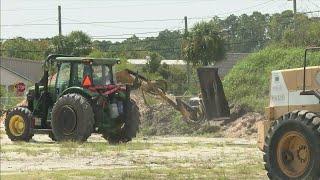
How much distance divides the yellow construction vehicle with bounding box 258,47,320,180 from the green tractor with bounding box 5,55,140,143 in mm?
9070

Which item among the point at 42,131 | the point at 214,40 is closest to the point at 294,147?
the point at 42,131

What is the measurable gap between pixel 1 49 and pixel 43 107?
244 ft

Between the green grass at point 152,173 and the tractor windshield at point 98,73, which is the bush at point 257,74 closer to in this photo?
the tractor windshield at point 98,73

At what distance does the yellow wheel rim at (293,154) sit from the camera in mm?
10711

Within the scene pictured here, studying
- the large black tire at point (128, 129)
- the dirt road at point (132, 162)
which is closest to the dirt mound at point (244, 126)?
the large black tire at point (128, 129)

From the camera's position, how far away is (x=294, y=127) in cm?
1077

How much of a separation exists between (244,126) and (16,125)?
8698 mm

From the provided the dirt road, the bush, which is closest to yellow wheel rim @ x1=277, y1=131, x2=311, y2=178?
the dirt road

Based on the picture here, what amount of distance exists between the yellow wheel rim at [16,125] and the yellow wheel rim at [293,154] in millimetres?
12571

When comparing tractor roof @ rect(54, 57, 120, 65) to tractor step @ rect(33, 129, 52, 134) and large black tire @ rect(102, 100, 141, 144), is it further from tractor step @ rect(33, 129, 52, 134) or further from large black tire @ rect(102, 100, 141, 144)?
tractor step @ rect(33, 129, 52, 134)

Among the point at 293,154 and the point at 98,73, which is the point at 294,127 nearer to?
the point at 293,154

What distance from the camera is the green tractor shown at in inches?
802

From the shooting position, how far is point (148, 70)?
65375mm

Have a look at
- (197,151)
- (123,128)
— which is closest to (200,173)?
(197,151)
